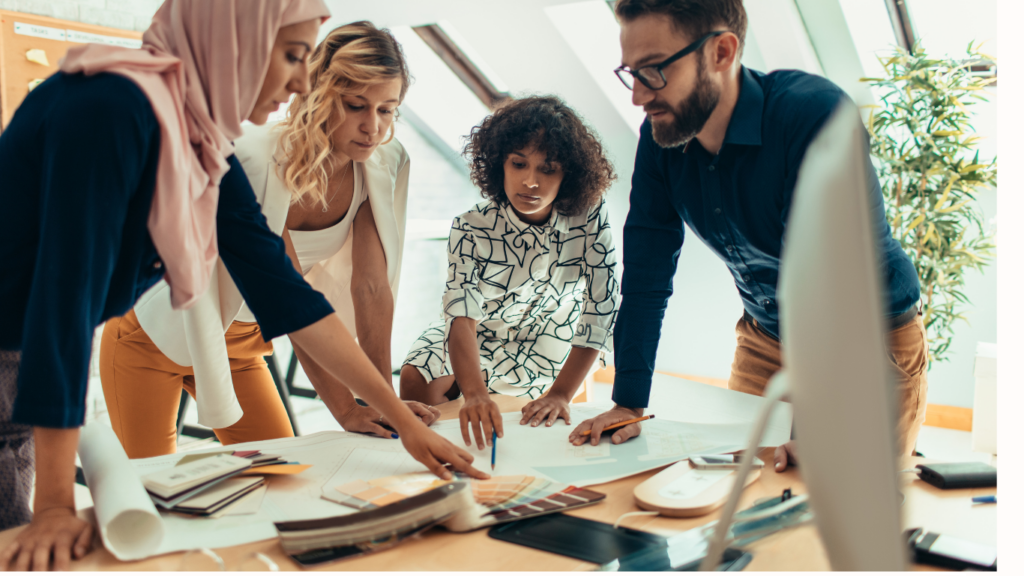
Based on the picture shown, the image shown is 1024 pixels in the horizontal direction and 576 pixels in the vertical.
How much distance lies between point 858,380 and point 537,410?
41.6 inches

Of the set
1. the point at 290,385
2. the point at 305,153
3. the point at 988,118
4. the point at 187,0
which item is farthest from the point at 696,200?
the point at 988,118

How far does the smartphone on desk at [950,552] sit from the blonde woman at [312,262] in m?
0.84

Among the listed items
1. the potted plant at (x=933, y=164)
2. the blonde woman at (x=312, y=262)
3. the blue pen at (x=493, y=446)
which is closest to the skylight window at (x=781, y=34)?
the potted plant at (x=933, y=164)

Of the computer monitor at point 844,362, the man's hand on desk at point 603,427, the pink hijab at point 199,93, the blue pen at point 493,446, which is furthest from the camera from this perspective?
the man's hand on desk at point 603,427

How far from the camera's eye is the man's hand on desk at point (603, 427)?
118cm

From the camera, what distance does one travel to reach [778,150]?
3.98ft

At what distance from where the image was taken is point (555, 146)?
1.65 m

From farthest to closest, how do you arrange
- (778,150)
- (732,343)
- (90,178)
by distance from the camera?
(732,343), (778,150), (90,178)

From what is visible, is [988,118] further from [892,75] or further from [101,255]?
[101,255]

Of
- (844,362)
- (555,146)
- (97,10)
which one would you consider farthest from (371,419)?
(97,10)

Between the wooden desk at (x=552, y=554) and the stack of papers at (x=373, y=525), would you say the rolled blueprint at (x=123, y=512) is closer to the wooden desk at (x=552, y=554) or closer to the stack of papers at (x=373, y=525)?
the wooden desk at (x=552, y=554)

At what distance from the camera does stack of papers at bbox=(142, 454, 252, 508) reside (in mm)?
851

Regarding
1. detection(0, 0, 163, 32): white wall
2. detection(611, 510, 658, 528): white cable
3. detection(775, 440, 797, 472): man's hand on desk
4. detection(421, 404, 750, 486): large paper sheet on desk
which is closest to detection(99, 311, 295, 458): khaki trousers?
detection(421, 404, 750, 486): large paper sheet on desk

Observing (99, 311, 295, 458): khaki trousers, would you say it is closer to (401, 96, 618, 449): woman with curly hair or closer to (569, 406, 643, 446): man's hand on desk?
(401, 96, 618, 449): woman with curly hair
